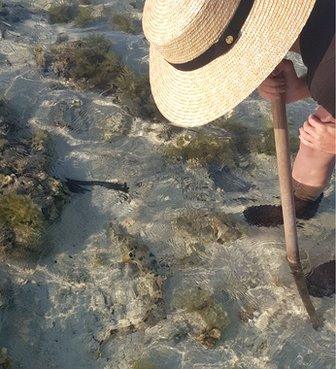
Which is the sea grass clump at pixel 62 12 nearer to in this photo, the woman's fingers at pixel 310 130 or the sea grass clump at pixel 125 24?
the sea grass clump at pixel 125 24

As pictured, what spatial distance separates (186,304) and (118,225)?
111 centimetres

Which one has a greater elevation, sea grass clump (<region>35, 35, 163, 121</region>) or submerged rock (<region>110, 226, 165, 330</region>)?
sea grass clump (<region>35, 35, 163, 121</region>)

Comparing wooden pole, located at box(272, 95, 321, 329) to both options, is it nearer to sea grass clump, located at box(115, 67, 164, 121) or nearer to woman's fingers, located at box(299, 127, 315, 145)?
woman's fingers, located at box(299, 127, 315, 145)

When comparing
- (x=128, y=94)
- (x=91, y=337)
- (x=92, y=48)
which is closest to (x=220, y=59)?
(x=91, y=337)

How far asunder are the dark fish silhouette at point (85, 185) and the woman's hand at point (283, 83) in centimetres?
216

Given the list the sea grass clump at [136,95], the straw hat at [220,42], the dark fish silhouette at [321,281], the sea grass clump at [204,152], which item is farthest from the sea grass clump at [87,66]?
the dark fish silhouette at [321,281]

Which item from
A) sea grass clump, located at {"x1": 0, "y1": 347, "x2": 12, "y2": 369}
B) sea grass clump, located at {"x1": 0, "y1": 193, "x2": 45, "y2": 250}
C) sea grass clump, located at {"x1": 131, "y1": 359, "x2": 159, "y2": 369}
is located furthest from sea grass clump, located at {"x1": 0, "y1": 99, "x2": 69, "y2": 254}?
sea grass clump, located at {"x1": 131, "y1": 359, "x2": 159, "y2": 369}

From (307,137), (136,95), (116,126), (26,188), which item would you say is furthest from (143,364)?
(136,95)

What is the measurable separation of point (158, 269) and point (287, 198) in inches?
56.5

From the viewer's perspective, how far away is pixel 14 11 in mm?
7246

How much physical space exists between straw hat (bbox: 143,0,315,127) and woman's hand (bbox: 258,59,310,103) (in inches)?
20.7

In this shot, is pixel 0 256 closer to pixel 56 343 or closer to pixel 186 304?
pixel 56 343

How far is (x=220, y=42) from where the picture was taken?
2.69 m

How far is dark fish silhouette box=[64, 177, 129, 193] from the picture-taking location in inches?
190
